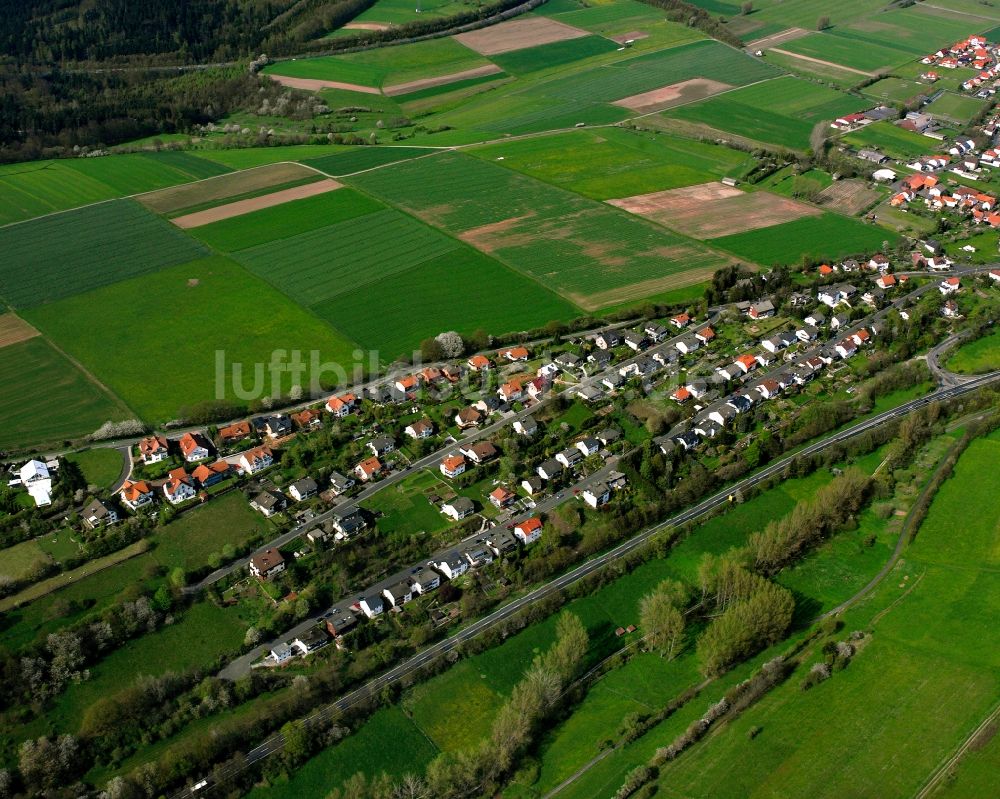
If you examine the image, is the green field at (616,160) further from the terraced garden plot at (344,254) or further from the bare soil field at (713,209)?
the terraced garden plot at (344,254)

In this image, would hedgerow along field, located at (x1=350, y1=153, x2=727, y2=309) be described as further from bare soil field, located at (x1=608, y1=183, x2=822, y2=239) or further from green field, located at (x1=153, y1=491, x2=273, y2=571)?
green field, located at (x1=153, y1=491, x2=273, y2=571)

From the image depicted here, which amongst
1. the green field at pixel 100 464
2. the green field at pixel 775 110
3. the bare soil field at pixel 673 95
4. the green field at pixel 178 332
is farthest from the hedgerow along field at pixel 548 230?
the green field at pixel 100 464

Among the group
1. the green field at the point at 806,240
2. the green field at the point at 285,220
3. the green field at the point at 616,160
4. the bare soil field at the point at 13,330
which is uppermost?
the green field at the point at 616,160

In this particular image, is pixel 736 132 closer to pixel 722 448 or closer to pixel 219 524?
pixel 722 448

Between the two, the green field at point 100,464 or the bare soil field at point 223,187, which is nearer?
the green field at point 100,464

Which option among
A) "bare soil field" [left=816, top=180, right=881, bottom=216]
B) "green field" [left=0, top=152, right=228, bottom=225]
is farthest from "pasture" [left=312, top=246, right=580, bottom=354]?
"bare soil field" [left=816, top=180, right=881, bottom=216]

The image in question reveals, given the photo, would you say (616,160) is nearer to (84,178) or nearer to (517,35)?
(517,35)
